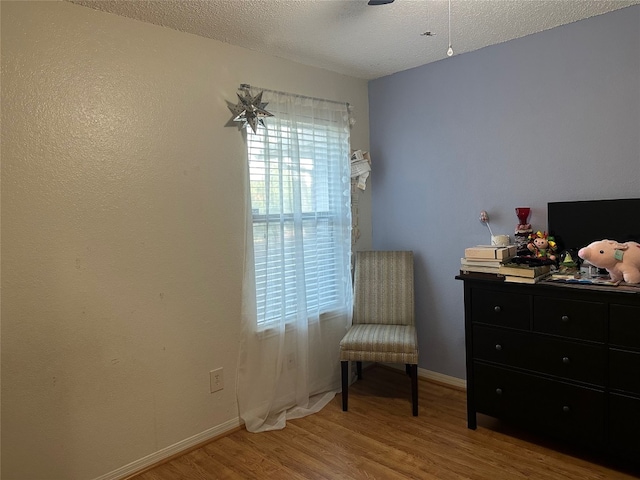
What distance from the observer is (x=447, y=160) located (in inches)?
130

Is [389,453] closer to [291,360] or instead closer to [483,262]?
[291,360]

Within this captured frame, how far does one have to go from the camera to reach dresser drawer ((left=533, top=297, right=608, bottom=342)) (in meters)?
2.24

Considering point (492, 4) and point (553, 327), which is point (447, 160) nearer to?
point (492, 4)

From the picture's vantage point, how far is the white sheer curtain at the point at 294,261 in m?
2.91

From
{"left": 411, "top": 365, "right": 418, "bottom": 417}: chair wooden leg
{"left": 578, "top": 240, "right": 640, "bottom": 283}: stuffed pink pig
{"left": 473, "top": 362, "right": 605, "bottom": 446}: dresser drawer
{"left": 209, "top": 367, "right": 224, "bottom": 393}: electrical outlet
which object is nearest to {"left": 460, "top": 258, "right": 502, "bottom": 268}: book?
{"left": 578, "top": 240, "right": 640, "bottom": 283}: stuffed pink pig

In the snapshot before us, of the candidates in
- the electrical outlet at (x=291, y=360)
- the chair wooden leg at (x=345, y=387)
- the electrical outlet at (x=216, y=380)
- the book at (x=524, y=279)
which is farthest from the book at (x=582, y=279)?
the electrical outlet at (x=216, y=380)

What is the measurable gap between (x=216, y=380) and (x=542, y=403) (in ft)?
6.06

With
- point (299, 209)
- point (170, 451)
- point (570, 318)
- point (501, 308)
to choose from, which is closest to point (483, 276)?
point (501, 308)

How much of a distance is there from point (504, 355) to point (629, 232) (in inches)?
36.6

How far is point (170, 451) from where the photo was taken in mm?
2561

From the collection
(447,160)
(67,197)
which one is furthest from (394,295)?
(67,197)

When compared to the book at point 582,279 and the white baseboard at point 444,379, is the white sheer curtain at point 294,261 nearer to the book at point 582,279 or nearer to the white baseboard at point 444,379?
the white baseboard at point 444,379

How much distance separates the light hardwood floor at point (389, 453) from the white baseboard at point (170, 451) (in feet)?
0.15

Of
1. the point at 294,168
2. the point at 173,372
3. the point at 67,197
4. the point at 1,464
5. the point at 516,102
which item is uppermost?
the point at 516,102
